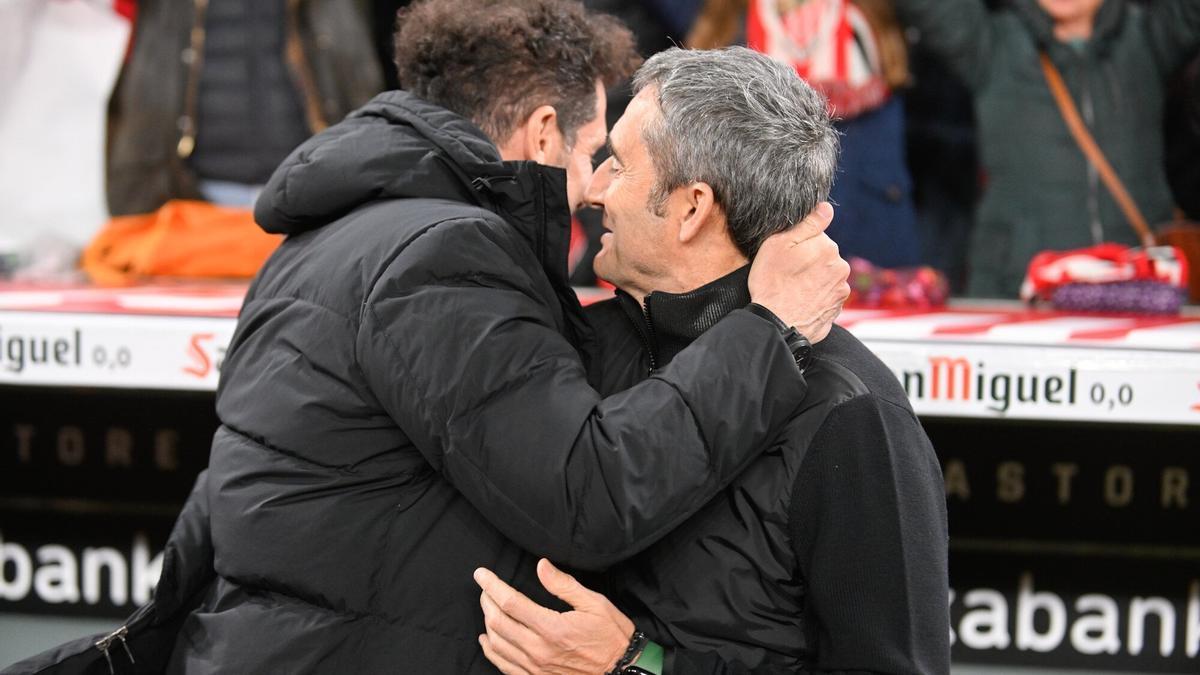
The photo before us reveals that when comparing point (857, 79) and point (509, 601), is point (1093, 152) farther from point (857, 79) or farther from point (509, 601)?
point (509, 601)

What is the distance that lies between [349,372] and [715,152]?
55 cm

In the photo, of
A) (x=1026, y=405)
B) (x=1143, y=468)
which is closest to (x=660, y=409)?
(x=1026, y=405)

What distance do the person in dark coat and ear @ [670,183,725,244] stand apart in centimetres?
10

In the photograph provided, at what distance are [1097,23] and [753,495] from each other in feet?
8.74

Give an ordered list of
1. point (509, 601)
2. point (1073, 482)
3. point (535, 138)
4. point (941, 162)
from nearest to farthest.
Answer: point (509, 601)
point (535, 138)
point (1073, 482)
point (941, 162)

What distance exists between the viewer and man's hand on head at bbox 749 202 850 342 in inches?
65.8

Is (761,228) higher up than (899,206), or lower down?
higher up

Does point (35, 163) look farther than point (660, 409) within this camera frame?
Yes

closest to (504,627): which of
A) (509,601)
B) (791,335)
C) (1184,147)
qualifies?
(509,601)

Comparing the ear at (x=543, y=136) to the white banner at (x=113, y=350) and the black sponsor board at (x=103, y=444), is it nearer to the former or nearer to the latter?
the white banner at (x=113, y=350)

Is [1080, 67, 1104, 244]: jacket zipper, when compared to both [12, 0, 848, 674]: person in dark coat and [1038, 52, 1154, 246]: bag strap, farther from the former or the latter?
[12, 0, 848, 674]: person in dark coat

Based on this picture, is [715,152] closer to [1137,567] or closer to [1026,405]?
[1026,405]

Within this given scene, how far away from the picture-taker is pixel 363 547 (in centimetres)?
162

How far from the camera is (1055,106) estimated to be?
3.74m
